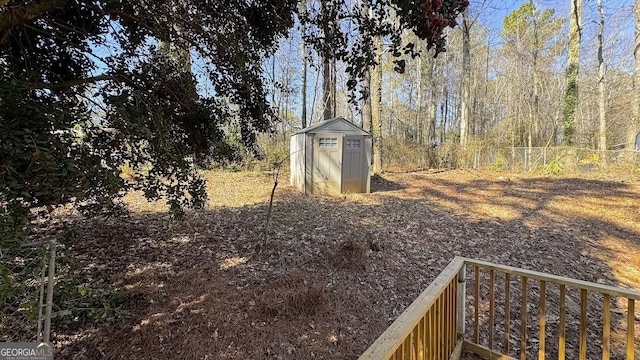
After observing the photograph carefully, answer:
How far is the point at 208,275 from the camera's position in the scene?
3346 mm

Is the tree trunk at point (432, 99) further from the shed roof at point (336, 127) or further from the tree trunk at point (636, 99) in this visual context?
the shed roof at point (336, 127)

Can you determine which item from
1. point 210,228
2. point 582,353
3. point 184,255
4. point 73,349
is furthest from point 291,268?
point 582,353

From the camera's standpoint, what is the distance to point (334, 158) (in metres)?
7.10

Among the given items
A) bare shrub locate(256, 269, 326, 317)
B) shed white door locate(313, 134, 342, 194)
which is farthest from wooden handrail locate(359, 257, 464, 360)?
shed white door locate(313, 134, 342, 194)

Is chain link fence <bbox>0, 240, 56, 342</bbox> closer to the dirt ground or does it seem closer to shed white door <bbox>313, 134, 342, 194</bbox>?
the dirt ground

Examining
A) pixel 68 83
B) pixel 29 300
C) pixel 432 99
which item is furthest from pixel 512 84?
pixel 29 300

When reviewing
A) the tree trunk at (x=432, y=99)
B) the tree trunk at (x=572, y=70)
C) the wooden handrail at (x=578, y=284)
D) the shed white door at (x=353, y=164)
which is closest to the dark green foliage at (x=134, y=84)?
the wooden handrail at (x=578, y=284)

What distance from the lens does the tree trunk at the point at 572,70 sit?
1001cm

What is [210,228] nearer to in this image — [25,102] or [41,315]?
[41,315]

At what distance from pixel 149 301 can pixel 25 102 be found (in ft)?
6.66

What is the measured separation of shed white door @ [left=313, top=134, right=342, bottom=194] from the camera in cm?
704

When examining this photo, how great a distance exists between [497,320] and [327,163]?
4.55 meters

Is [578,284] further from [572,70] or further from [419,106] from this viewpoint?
[419,106]

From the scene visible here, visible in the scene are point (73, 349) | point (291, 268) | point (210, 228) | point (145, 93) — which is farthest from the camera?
point (210, 228)
